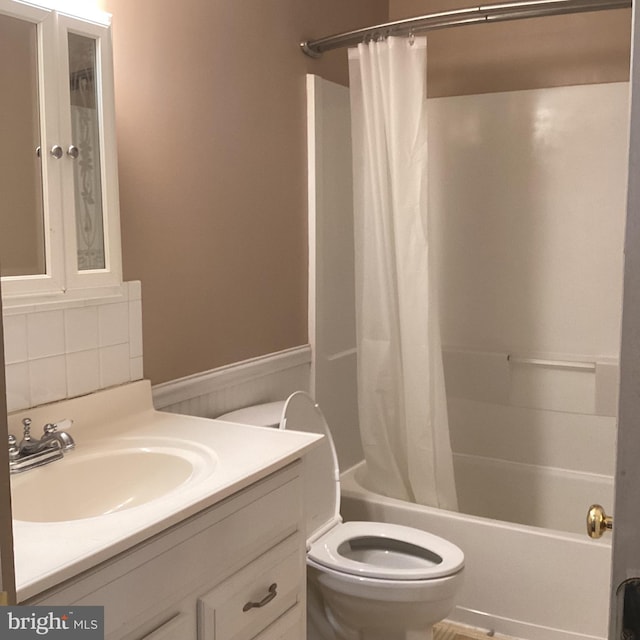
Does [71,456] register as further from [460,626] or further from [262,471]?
[460,626]

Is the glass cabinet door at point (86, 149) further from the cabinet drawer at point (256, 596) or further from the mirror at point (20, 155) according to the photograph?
the cabinet drawer at point (256, 596)

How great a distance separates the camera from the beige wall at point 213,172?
197 cm

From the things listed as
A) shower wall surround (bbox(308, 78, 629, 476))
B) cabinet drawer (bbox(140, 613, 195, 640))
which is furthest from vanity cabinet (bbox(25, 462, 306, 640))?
shower wall surround (bbox(308, 78, 629, 476))

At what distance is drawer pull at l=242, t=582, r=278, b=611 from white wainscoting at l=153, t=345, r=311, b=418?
2.09ft

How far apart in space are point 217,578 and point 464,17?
190 cm

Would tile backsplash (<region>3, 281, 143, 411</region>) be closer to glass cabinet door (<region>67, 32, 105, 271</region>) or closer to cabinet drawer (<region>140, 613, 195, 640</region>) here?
glass cabinet door (<region>67, 32, 105, 271</region>)

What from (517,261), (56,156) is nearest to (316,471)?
(56,156)

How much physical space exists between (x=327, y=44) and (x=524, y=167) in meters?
0.98

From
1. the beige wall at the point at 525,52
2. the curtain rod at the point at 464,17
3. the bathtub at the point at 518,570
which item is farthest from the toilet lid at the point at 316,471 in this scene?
the beige wall at the point at 525,52

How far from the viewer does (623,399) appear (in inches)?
29.5

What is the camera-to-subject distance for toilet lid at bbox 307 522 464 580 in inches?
80.2

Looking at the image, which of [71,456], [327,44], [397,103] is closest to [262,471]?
[71,456]

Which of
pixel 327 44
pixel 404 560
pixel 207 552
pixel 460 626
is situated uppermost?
pixel 327 44

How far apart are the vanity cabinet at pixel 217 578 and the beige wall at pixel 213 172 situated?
0.61 meters
